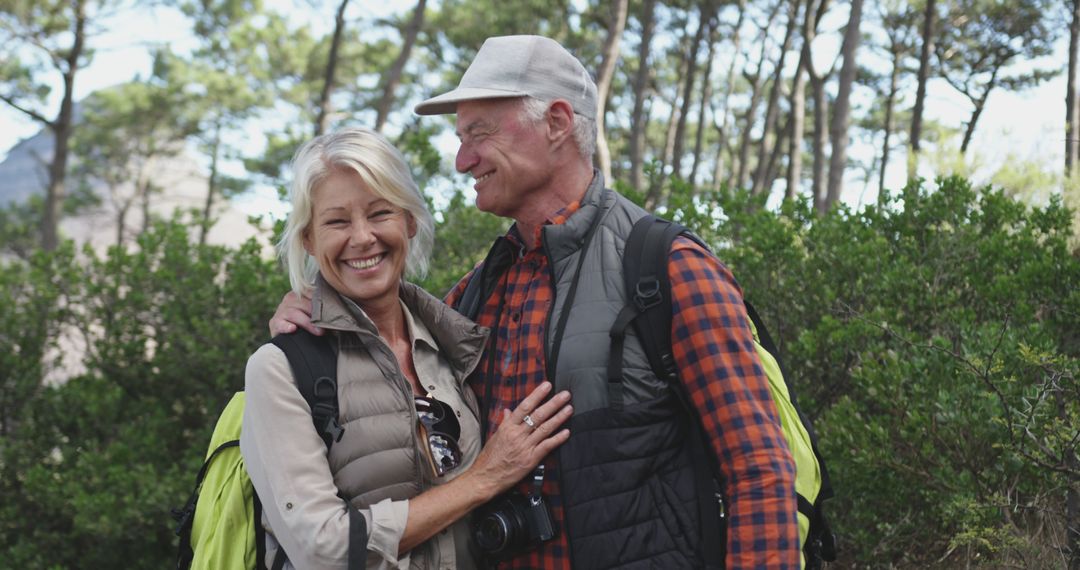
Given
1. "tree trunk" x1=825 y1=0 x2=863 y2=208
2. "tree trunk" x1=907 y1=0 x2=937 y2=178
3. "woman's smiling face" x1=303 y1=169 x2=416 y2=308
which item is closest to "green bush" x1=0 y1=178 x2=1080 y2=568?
"woman's smiling face" x1=303 y1=169 x2=416 y2=308

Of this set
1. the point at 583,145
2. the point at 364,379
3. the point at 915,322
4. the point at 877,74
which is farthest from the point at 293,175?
the point at 877,74

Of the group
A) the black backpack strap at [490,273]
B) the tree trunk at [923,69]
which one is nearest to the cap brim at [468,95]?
the black backpack strap at [490,273]

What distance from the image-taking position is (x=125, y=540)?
5.46 meters

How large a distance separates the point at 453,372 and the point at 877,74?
24388 mm

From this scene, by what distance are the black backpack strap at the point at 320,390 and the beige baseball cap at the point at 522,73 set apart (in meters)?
0.69

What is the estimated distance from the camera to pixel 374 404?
202 cm

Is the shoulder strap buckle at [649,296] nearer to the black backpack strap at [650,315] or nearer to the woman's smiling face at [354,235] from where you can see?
the black backpack strap at [650,315]

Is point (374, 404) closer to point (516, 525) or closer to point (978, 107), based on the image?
point (516, 525)

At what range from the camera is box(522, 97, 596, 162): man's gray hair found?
2.22 m

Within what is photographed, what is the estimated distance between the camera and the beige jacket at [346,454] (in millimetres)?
1866

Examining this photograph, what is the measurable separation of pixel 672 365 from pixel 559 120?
69cm

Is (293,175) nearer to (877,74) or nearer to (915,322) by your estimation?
(915,322)

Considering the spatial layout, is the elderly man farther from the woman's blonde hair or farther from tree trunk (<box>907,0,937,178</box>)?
tree trunk (<box>907,0,937,178</box>)

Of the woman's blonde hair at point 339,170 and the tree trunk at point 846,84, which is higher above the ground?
the tree trunk at point 846,84
